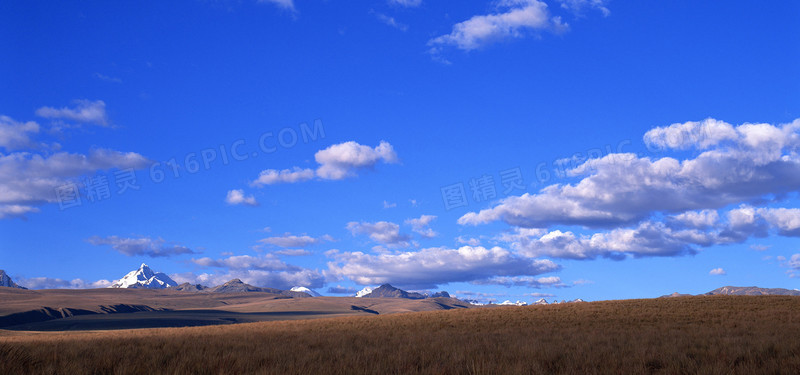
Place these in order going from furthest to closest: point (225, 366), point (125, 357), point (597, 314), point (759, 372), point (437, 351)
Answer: point (597, 314), point (437, 351), point (125, 357), point (225, 366), point (759, 372)

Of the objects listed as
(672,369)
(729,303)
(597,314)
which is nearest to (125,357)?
(672,369)

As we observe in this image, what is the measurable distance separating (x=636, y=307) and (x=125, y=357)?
4406 cm

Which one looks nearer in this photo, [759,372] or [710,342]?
[759,372]

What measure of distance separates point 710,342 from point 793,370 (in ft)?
23.8

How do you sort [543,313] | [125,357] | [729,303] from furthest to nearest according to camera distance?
[729,303], [543,313], [125,357]

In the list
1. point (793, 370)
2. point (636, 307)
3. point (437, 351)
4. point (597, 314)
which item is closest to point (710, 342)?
point (793, 370)

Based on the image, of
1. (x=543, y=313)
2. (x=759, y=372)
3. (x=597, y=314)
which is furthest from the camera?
(x=543, y=313)

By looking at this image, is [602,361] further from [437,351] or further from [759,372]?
[437,351]

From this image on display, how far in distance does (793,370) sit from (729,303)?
43846 millimetres

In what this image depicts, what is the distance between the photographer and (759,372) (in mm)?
10758

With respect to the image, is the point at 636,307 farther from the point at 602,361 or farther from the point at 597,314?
the point at 602,361

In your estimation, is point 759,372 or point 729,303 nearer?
point 759,372

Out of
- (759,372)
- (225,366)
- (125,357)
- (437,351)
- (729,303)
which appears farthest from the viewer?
(729,303)

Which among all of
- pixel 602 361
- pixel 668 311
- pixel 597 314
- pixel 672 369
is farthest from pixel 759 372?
pixel 668 311
